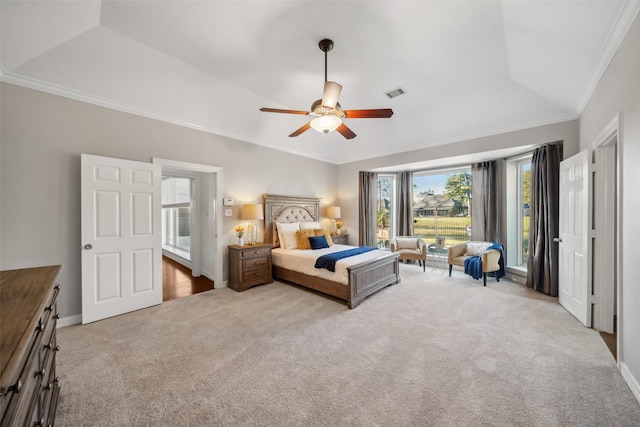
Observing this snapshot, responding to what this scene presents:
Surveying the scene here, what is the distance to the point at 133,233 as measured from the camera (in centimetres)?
340

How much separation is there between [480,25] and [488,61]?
77 centimetres

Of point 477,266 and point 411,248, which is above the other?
point 411,248

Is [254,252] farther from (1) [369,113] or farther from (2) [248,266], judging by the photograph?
(1) [369,113]

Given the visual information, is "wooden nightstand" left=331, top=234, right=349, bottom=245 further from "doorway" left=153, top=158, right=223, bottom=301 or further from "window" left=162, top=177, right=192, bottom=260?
"window" left=162, top=177, right=192, bottom=260

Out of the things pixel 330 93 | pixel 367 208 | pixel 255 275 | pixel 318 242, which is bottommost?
pixel 255 275

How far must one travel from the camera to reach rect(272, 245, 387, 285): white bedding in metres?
3.67

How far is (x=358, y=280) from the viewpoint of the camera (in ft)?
12.0

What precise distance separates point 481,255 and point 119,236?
582 centimetres

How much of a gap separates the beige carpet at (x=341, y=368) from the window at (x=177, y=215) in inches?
135

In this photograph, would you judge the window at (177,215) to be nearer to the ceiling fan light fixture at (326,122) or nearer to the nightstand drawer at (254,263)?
the nightstand drawer at (254,263)

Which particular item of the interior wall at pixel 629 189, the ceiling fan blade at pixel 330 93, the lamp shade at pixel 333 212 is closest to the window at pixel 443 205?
the lamp shade at pixel 333 212

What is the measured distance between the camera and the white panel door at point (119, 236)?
305 centimetres

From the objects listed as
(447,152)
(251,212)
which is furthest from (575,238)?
(251,212)

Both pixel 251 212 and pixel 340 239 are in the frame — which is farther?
pixel 340 239
